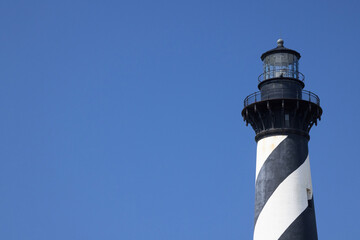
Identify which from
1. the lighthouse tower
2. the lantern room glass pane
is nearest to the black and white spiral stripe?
the lighthouse tower

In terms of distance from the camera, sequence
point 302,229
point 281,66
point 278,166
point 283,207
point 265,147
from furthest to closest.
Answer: point 281,66 → point 265,147 → point 278,166 → point 283,207 → point 302,229

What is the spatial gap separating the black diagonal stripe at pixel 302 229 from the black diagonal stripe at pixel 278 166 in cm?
180

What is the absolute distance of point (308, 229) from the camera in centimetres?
3092

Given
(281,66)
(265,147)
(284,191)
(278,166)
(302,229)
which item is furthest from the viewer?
(281,66)

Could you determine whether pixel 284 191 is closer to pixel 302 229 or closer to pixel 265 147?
pixel 302 229

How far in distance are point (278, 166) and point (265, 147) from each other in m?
1.25

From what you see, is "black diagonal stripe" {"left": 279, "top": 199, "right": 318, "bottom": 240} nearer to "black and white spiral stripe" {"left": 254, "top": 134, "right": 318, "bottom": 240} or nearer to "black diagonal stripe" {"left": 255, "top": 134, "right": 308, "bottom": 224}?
"black and white spiral stripe" {"left": 254, "top": 134, "right": 318, "bottom": 240}

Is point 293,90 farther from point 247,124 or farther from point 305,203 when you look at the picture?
point 305,203

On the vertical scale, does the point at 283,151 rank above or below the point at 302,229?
above

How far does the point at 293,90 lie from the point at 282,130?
7.98 feet

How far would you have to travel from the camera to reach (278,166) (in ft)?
104

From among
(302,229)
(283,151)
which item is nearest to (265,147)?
(283,151)

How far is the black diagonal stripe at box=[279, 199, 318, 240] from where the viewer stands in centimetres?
3062

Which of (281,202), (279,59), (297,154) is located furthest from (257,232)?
(279,59)
